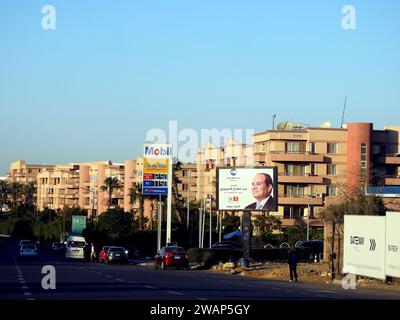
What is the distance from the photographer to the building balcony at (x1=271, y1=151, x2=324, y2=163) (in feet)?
339

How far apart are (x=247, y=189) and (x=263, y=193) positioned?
119 centimetres

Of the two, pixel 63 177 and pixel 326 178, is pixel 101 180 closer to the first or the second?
pixel 63 177

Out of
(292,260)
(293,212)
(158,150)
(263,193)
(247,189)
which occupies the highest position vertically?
(158,150)

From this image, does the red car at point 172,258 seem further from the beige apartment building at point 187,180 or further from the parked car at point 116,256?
the beige apartment building at point 187,180

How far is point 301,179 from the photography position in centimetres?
10481

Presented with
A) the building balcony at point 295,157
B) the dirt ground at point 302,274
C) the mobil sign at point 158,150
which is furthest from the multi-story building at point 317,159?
the dirt ground at point 302,274

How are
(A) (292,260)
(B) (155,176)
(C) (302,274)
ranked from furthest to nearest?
(B) (155,176) → (C) (302,274) → (A) (292,260)

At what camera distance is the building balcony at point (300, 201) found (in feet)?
340

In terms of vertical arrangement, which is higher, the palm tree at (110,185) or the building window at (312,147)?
the building window at (312,147)

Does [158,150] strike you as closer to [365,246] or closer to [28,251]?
[28,251]

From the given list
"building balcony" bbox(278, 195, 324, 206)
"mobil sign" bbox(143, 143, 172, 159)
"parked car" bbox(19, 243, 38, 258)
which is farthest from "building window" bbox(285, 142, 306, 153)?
"parked car" bbox(19, 243, 38, 258)

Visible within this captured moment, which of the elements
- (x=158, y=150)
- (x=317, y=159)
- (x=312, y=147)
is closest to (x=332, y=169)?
(x=317, y=159)

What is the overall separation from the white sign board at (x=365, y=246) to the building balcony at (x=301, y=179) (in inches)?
2383
